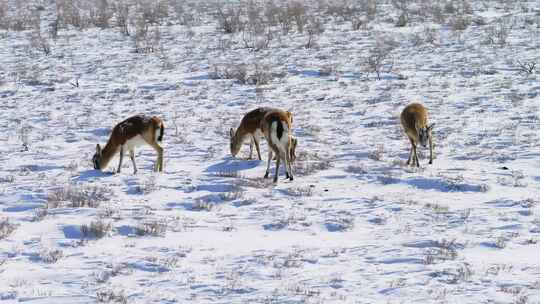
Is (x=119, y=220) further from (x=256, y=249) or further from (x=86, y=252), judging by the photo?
(x=256, y=249)

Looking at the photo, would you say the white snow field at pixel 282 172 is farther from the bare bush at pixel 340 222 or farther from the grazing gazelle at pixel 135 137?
the grazing gazelle at pixel 135 137

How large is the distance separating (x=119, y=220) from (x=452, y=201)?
4.61 m

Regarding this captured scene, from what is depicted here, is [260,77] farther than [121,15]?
No

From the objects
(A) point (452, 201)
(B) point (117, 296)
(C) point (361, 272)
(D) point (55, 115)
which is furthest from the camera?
(D) point (55, 115)

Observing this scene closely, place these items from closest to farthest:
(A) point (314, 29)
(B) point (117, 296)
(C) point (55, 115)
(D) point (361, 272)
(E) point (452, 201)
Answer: (B) point (117, 296)
(D) point (361, 272)
(E) point (452, 201)
(C) point (55, 115)
(A) point (314, 29)

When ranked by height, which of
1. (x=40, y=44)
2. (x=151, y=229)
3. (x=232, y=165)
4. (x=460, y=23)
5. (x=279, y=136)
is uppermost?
(x=460, y=23)

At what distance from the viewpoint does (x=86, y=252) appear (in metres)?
8.52

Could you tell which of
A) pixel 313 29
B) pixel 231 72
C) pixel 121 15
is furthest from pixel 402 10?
pixel 231 72

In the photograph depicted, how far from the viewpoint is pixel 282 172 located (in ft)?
41.7

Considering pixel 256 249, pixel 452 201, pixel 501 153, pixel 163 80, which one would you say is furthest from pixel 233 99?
pixel 256 249

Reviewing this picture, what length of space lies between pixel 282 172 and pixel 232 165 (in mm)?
1084

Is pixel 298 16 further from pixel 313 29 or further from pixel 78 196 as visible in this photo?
pixel 78 196

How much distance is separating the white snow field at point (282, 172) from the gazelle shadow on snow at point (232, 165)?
6 cm

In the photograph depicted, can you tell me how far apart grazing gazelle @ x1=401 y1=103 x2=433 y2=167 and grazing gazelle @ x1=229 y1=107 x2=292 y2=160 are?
2085mm
